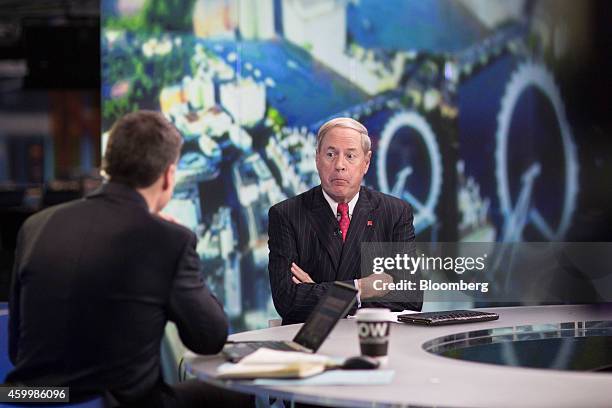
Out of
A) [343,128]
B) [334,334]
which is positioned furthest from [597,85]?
[334,334]

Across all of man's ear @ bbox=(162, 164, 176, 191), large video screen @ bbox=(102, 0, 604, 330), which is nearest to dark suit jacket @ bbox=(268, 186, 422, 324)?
man's ear @ bbox=(162, 164, 176, 191)

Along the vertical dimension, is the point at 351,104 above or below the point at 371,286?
above

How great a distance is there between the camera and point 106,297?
216cm

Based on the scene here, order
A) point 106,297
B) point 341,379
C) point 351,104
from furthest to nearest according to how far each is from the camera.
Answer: point 351,104, point 106,297, point 341,379

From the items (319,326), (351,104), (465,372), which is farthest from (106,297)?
(351,104)

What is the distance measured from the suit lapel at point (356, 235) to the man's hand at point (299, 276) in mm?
132

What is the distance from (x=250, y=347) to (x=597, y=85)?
166 inches

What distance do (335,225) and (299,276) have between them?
0.27 metres

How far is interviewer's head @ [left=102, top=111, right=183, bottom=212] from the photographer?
2.29 metres

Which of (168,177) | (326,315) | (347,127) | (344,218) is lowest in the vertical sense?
(326,315)

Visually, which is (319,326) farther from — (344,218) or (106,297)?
(344,218)

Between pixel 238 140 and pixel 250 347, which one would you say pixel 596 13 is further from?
pixel 250 347

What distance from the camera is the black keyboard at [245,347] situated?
88.9 inches

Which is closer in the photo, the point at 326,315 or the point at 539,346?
the point at 326,315
